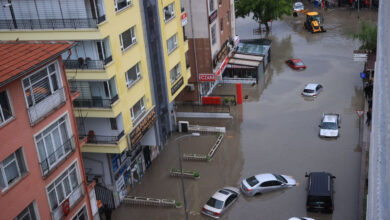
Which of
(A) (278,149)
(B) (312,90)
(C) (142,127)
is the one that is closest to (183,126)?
(A) (278,149)

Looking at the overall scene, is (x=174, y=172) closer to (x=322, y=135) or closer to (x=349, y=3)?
(x=322, y=135)

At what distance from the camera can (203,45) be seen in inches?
2025

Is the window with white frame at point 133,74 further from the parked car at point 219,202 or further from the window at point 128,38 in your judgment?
the parked car at point 219,202

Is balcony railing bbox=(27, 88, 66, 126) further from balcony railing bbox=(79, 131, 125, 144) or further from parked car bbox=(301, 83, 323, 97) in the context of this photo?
parked car bbox=(301, 83, 323, 97)

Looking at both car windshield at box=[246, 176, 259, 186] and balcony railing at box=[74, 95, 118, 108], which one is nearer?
balcony railing at box=[74, 95, 118, 108]

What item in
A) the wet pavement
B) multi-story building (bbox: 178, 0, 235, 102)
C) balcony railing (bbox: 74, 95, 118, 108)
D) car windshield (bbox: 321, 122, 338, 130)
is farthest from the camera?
multi-story building (bbox: 178, 0, 235, 102)

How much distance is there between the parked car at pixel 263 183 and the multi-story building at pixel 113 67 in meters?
8.45

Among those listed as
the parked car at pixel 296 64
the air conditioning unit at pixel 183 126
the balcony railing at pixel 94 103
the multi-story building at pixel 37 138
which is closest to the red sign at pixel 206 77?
the air conditioning unit at pixel 183 126

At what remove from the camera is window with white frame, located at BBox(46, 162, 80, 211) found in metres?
25.5

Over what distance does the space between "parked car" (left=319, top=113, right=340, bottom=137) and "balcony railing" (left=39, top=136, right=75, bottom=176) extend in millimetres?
24791

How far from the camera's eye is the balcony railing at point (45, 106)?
2362 centimetres

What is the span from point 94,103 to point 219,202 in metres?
11.0

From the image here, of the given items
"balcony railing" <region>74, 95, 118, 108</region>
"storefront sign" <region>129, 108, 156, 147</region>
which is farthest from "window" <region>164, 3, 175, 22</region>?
"balcony railing" <region>74, 95, 118, 108</region>

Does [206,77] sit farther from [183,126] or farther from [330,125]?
[330,125]
